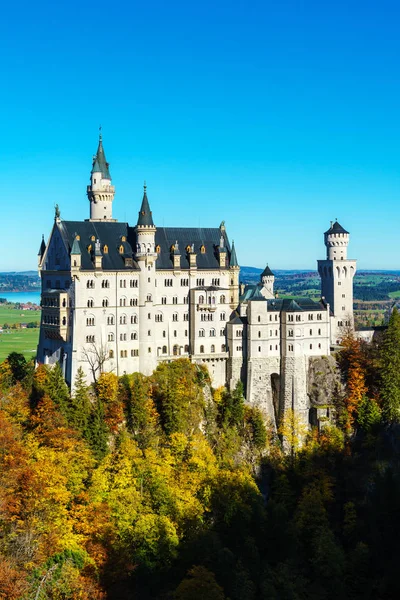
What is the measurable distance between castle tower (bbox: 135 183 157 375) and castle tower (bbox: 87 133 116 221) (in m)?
7.96

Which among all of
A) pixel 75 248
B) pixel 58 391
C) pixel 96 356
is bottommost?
pixel 58 391

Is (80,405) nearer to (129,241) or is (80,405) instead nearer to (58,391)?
(58,391)

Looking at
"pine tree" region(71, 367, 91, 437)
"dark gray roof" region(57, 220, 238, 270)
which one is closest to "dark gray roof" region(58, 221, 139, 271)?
"dark gray roof" region(57, 220, 238, 270)

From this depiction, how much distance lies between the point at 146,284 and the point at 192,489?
27153mm

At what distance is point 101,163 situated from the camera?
106 m

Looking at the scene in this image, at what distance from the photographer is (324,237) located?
118m

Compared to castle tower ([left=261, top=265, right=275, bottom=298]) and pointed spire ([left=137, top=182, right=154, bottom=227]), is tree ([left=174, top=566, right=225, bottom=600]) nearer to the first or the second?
pointed spire ([left=137, top=182, right=154, bottom=227])

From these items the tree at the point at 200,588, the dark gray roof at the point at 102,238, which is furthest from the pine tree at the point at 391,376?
the tree at the point at 200,588

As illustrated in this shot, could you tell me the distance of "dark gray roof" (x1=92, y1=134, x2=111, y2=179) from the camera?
347 feet

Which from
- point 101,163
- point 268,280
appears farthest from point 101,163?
point 268,280

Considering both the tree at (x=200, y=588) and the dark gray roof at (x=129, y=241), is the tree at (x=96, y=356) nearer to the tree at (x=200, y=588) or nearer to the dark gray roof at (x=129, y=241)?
the dark gray roof at (x=129, y=241)

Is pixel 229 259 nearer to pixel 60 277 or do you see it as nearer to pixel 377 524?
pixel 60 277

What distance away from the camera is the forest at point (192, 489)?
219 feet

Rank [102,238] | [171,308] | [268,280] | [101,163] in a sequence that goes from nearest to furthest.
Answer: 1. [102,238]
2. [171,308]
3. [101,163]
4. [268,280]
